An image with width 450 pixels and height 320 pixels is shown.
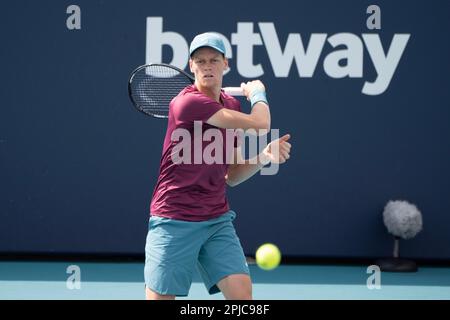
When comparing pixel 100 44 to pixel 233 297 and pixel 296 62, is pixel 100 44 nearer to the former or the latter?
pixel 296 62

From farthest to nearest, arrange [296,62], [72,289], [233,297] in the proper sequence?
[296,62]
[72,289]
[233,297]

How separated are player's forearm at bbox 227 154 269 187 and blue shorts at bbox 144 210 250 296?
34 centimetres

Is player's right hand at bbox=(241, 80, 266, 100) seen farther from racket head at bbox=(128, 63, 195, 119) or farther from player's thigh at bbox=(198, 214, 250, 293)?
player's thigh at bbox=(198, 214, 250, 293)

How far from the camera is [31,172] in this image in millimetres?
7578

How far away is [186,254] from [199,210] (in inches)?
8.4

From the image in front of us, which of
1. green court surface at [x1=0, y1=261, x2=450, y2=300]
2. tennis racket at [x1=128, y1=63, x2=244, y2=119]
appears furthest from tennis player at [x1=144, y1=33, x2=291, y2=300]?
green court surface at [x1=0, y1=261, x2=450, y2=300]

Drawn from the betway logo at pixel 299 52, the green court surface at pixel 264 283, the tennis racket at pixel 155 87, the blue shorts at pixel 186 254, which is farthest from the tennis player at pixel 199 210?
the betway logo at pixel 299 52

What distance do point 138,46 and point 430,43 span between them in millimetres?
2639

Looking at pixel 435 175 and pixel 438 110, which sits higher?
pixel 438 110

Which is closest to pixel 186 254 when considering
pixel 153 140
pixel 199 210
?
pixel 199 210

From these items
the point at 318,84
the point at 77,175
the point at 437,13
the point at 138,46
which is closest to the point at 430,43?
the point at 437,13

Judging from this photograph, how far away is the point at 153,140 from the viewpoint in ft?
24.8

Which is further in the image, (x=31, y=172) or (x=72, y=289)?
(x=31, y=172)

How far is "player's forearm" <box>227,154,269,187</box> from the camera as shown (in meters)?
4.09
